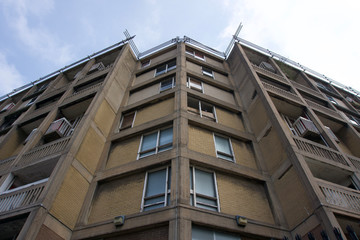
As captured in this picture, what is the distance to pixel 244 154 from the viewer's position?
476 inches

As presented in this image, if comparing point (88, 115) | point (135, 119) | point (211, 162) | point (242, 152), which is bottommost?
point (211, 162)

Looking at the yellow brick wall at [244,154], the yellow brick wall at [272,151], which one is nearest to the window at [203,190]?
the yellow brick wall at [244,154]

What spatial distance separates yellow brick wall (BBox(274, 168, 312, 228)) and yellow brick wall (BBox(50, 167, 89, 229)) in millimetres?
7848

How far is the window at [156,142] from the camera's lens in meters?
11.3

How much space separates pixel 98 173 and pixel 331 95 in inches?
808

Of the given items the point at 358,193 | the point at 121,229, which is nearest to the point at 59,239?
the point at 121,229

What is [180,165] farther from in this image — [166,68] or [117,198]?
[166,68]

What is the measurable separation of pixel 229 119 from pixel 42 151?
9609mm

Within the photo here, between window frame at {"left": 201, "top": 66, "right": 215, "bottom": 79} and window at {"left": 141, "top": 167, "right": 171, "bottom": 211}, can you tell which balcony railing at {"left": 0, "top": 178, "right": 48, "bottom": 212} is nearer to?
window at {"left": 141, "top": 167, "right": 171, "bottom": 211}

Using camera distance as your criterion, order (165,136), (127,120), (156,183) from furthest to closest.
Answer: (127,120) → (165,136) → (156,183)

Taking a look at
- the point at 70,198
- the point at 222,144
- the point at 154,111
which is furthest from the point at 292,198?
the point at 70,198

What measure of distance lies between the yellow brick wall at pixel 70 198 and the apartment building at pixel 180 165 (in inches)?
1.5

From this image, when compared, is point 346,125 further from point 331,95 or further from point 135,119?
point 135,119

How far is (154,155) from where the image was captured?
10.5 m
